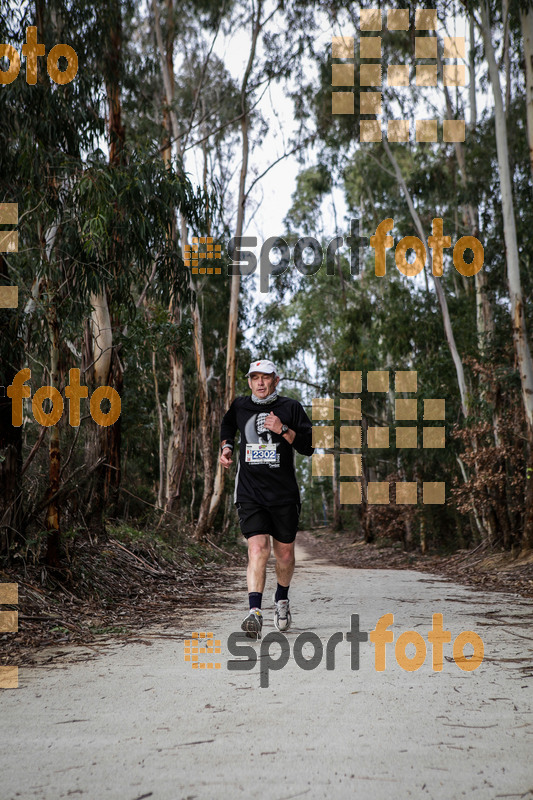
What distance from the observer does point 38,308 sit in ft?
21.5

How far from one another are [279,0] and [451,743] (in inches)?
637

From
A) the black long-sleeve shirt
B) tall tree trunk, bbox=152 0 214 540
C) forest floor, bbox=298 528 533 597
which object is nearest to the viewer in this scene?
the black long-sleeve shirt

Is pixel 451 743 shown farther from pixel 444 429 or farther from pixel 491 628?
pixel 444 429

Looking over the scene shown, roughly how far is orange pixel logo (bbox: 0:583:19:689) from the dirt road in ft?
0.23

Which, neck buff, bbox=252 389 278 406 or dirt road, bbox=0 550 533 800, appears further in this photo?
neck buff, bbox=252 389 278 406

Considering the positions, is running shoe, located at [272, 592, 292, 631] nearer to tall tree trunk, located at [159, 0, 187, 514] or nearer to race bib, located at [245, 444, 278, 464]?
race bib, located at [245, 444, 278, 464]

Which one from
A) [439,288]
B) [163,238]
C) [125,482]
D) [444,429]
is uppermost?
[439,288]

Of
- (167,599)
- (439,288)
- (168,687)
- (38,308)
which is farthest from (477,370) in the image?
(168,687)

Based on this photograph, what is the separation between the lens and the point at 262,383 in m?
5.23

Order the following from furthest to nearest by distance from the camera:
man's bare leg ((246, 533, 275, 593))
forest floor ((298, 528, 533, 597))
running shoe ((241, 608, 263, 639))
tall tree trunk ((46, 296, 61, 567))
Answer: forest floor ((298, 528, 533, 597)) < tall tree trunk ((46, 296, 61, 567)) < man's bare leg ((246, 533, 275, 593)) < running shoe ((241, 608, 263, 639))
